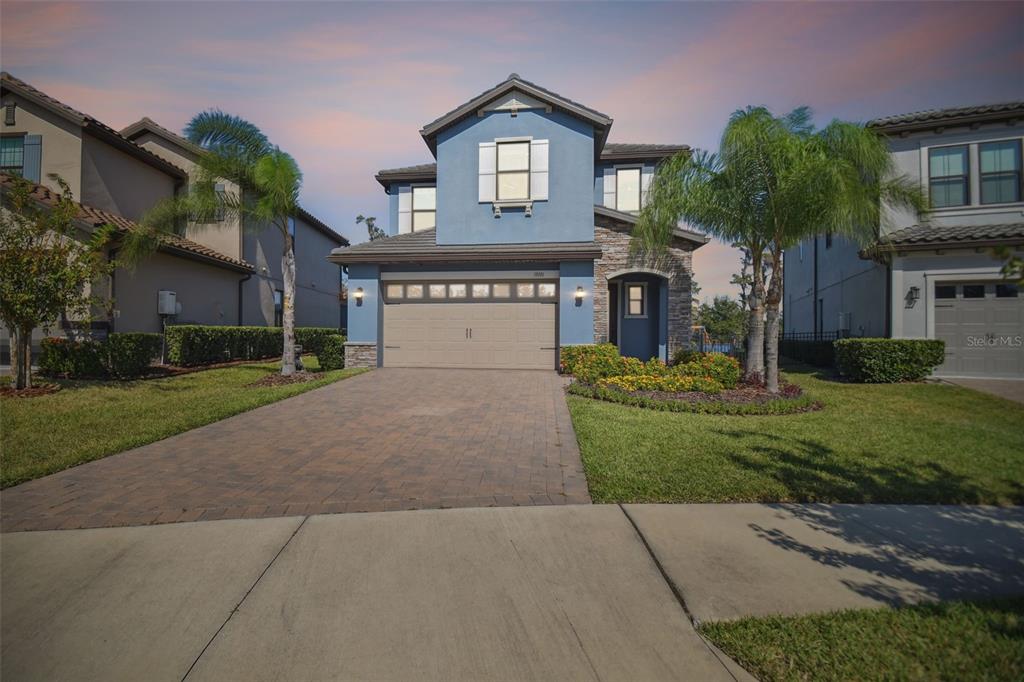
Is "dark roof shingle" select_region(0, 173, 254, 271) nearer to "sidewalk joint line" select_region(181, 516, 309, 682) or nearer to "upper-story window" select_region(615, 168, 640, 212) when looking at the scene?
"sidewalk joint line" select_region(181, 516, 309, 682)

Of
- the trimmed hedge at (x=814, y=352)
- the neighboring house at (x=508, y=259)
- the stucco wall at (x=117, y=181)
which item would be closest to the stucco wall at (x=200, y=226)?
the stucco wall at (x=117, y=181)

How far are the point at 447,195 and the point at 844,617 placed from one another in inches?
579

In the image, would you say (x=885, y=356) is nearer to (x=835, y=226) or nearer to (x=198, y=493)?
(x=835, y=226)

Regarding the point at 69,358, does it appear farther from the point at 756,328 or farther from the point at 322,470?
the point at 756,328

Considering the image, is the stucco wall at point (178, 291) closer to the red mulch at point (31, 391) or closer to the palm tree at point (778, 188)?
the red mulch at point (31, 391)

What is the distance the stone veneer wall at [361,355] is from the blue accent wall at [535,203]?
4.26m

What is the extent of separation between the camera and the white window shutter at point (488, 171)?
14.8m

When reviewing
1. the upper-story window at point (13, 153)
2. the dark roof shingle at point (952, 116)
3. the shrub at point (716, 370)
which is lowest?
the shrub at point (716, 370)

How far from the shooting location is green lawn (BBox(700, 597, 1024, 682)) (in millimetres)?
2072

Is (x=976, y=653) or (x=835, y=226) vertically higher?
(x=835, y=226)

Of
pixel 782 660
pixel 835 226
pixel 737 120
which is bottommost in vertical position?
pixel 782 660

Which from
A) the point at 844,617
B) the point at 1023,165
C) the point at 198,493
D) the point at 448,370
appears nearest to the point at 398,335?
the point at 448,370

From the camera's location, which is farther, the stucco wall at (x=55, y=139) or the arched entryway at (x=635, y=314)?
the arched entryway at (x=635, y=314)

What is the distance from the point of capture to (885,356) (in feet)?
37.6
